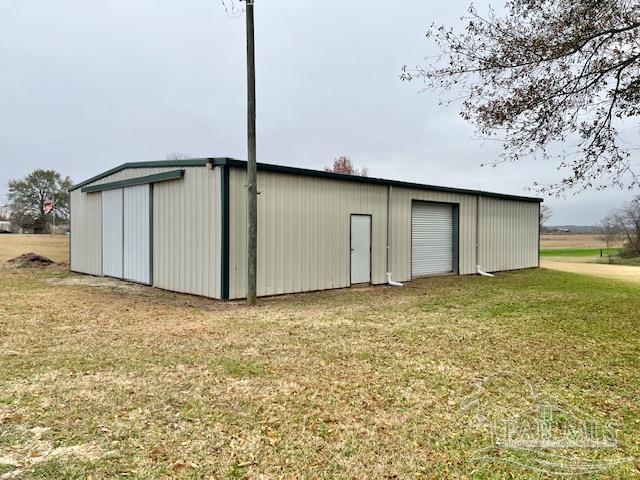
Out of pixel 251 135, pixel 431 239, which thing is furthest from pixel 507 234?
pixel 251 135

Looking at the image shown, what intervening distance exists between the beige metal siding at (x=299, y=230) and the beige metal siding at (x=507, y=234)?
18.7ft

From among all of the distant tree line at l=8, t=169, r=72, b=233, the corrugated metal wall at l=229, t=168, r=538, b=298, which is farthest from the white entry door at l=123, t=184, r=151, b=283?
the distant tree line at l=8, t=169, r=72, b=233

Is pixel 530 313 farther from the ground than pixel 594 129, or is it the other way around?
pixel 594 129

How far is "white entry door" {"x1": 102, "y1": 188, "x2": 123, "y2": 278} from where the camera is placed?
1236 cm

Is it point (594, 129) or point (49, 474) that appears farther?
point (594, 129)

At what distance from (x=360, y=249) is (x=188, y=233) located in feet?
14.7

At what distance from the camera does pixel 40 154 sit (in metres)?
35.3

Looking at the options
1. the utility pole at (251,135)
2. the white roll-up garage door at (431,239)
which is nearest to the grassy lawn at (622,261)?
the white roll-up garage door at (431,239)

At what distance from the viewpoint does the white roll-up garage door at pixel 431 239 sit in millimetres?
13586

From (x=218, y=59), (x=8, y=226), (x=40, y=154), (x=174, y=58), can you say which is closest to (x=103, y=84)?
(x=174, y=58)

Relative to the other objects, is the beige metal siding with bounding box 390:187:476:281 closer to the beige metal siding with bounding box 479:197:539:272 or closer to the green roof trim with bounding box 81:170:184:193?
the beige metal siding with bounding box 479:197:539:272

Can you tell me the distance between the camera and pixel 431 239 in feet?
46.3

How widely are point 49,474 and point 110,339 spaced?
3347mm

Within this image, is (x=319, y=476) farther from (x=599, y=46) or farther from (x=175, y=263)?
(x=175, y=263)
